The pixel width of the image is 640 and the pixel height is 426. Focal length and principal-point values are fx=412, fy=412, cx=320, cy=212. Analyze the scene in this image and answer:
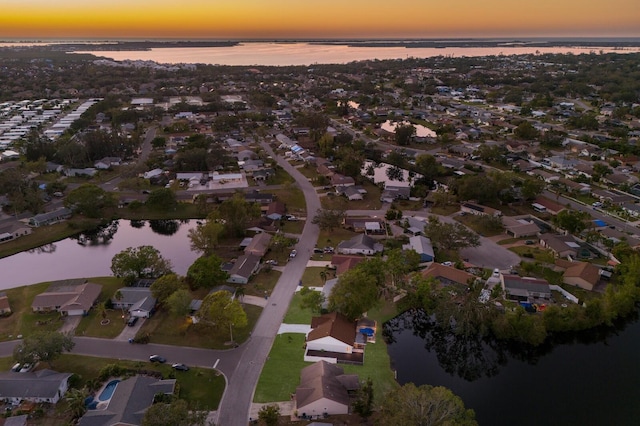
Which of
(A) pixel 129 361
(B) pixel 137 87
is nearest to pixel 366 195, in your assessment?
(A) pixel 129 361

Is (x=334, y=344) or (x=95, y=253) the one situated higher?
(x=334, y=344)

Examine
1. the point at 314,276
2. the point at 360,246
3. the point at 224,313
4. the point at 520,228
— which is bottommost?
the point at 314,276

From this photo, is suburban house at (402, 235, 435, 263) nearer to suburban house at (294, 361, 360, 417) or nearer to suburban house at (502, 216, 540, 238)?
suburban house at (502, 216, 540, 238)

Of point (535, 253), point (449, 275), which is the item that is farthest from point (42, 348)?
point (535, 253)

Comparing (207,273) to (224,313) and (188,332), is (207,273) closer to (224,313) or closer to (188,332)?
(188,332)

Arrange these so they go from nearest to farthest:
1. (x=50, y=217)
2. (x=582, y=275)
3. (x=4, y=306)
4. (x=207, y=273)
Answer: (x=4, y=306) < (x=207, y=273) < (x=582, y=275) < (x=50, y=217)

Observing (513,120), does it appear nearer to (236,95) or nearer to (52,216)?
(236,95)

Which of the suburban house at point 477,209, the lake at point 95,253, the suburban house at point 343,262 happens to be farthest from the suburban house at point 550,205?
the lake at point 95,253
